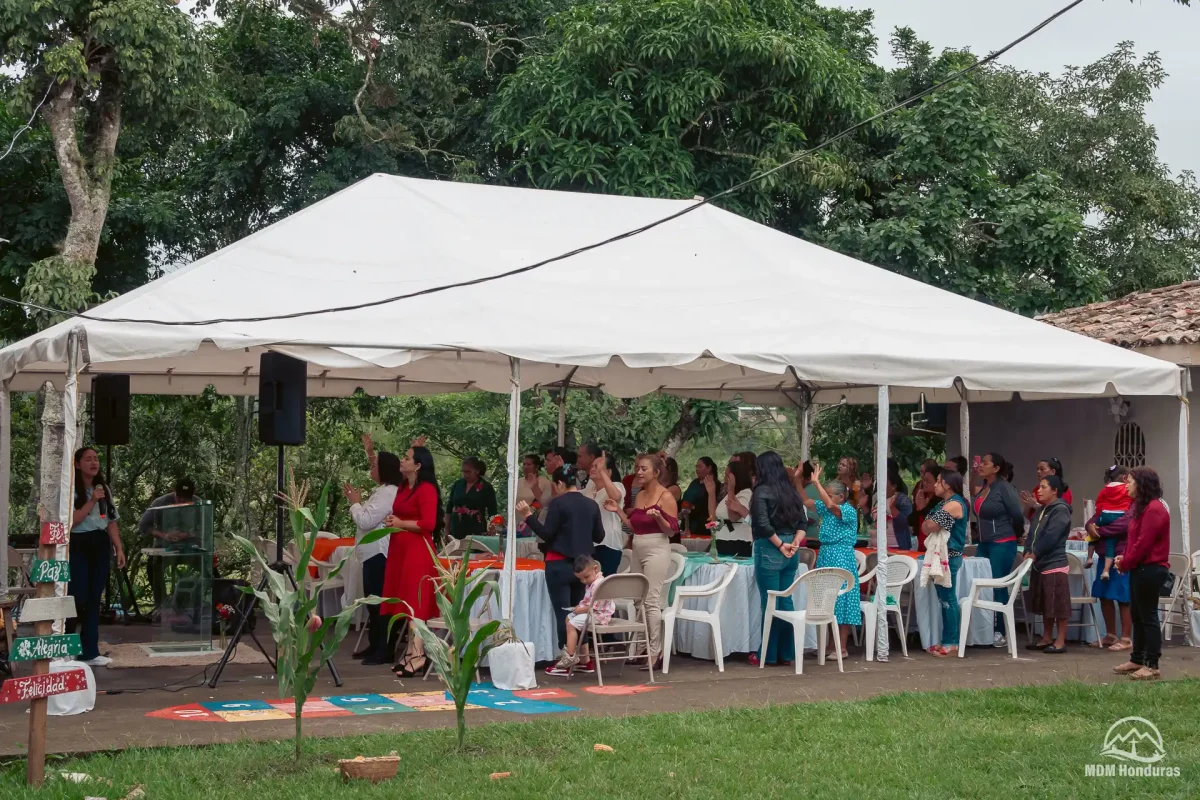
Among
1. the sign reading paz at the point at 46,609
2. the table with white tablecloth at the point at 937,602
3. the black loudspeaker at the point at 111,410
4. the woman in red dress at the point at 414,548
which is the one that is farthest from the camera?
the black loudspeaker at the point at 111,410

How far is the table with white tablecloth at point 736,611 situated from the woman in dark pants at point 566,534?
100cm

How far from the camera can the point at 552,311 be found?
9.60 m

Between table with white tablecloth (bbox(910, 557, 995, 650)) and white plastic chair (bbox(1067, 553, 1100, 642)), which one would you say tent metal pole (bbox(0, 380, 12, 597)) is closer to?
table with white tablecloth (bbox(910, 557, 995, 650))

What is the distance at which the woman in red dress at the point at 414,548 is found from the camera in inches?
352

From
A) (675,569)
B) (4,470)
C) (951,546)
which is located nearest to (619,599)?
(675,569)

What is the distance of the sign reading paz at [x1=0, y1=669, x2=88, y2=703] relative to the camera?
5.55m

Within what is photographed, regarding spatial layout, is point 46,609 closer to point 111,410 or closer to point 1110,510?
point 111,410

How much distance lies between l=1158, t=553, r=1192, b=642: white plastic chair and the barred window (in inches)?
68.7

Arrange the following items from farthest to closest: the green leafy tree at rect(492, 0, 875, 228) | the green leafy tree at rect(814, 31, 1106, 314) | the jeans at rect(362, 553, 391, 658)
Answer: the green leafy tree at rect(814, 31, 1106, 314), the green leafy tree at rect(492, 0, 875, 228), the jeans at rect(362, 553, 391, 658)

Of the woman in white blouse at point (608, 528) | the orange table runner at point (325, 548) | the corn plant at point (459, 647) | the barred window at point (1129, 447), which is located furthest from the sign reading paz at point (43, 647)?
the barred window at point (1129, 447)

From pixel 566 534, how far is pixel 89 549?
3562 millimetres

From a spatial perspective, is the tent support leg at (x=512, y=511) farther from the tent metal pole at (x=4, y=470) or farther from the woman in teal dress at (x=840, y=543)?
the tent metal pole at (x=4, y=470)

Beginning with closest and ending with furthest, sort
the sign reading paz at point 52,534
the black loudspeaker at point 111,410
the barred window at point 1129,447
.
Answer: the sign reading paz at point 52,534 → the black loudspeaker at point 111,410 → the barred window at point 1129,447

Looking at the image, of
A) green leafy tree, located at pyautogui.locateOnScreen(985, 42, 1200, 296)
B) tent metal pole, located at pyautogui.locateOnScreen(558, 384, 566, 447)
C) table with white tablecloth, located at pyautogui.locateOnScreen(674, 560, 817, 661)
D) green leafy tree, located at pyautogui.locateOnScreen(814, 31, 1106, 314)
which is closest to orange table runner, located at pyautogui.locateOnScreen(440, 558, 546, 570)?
table with white tablecloth, located at pyautogui.locateOnScreen(674, 560, 817, 661)
